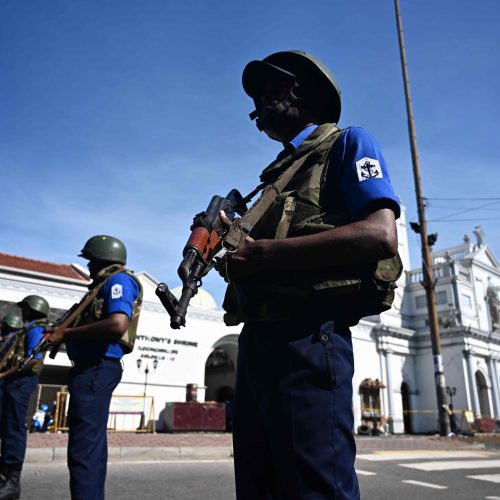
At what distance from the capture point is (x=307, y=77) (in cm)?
212

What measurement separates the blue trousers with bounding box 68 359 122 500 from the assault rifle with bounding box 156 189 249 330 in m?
1.80

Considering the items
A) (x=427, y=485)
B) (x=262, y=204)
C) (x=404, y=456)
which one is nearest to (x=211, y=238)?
(x=262, y=204)

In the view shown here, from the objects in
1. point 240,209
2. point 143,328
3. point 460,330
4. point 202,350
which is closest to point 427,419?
point 460,330

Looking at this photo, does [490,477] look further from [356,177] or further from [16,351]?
[356,177]

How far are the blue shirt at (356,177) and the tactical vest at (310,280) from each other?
0.11 feet

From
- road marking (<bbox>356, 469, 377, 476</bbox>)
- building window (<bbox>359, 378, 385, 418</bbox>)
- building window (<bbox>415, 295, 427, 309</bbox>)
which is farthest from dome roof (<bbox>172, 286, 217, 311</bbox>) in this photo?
road marking (<bbox>356, 469, 377, 476</bbox>)

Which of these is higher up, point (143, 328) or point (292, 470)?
point (143, 328)

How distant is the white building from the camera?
19.4 metres

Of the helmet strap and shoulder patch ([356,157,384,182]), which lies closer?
shoulder patch ([356,157,384,182])

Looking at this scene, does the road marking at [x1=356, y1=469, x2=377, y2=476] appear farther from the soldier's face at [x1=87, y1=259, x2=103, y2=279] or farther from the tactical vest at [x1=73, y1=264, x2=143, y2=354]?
the soldier's face at [x1=87, y1=259, x2=103, y2=279]

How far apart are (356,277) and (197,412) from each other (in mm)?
18235

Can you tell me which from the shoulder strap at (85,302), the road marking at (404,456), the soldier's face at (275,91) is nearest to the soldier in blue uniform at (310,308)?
the soldier's face at (275,91)

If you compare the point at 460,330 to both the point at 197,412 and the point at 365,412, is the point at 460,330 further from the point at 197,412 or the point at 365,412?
the point at 197,412

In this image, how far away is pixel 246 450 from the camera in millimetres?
1714
